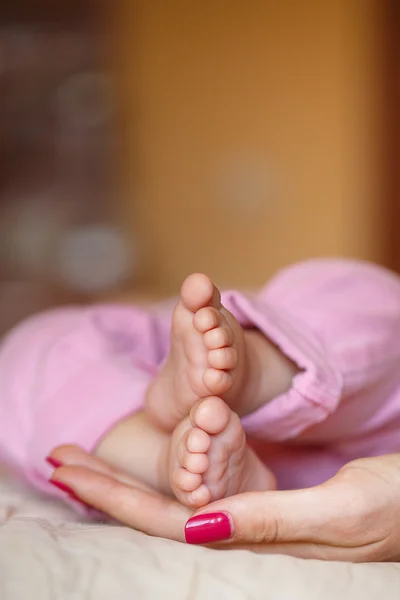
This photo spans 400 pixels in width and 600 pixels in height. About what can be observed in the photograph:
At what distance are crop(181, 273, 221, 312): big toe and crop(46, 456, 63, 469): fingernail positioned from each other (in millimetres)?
209

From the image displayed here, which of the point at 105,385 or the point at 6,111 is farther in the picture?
the point at 6,111

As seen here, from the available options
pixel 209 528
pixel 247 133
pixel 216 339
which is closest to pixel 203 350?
pixel 216 339

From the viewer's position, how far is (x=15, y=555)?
0.49 m

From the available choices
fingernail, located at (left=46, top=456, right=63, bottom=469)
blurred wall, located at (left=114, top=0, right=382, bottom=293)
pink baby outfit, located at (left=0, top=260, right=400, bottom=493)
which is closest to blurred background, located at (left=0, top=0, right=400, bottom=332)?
blurred wall, located at (left=114, top=0, right=382, bottom=293)

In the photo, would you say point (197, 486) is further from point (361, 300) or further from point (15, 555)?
point (361, 300)

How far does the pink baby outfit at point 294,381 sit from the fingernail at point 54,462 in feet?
0.11

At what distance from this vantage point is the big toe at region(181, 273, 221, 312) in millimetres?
533

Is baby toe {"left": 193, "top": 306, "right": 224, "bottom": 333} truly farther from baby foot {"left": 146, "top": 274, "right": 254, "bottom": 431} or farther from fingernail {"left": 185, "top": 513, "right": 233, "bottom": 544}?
fingernail {"left": 185, "top": 513, "right": 233, "bottom": 544}

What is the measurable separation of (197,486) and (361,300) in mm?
297

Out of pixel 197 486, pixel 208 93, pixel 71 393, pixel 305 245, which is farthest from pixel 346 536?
pixel 208 93

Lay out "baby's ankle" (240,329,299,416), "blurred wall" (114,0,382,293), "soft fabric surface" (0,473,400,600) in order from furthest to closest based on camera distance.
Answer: "blurred wall" (114,0,382,293) < "baby's ankle" (240,329,299,416) < "soft fabric surface" (0,473,400,600)

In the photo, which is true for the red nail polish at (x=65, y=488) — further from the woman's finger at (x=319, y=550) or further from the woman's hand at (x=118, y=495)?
the woman's finger at (x=319, y=550)

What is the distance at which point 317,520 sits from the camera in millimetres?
502

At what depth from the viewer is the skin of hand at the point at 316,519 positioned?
50 cm
